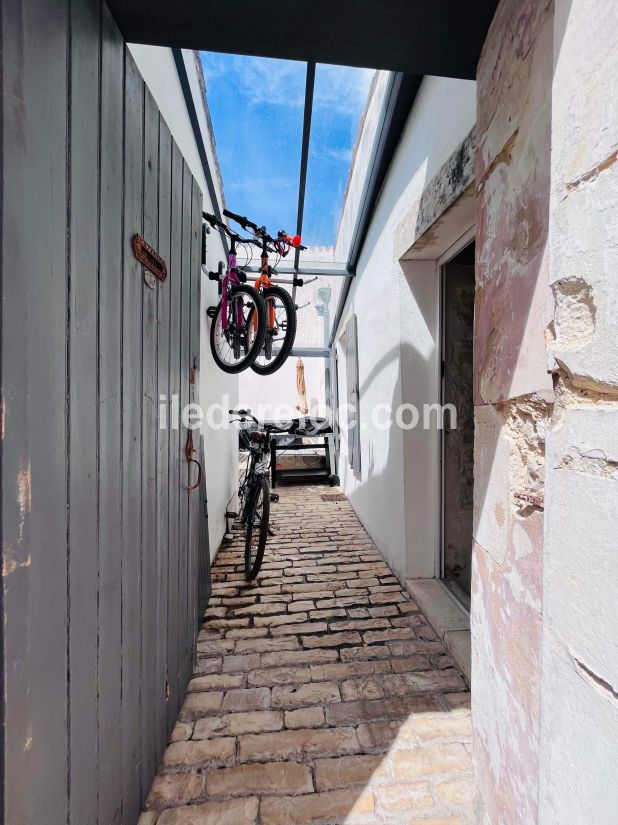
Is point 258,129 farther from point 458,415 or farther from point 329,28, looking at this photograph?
point 458,415

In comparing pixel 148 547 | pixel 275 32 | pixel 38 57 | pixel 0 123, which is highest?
pixel 275 32

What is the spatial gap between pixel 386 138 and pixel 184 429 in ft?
7.68

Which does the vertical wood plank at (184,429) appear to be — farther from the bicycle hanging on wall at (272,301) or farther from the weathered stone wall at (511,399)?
the weathered stone wall at (511,399)

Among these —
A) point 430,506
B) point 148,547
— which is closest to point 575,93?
point 148,547

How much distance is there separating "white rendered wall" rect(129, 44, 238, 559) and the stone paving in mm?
842

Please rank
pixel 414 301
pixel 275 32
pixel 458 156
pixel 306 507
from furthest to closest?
pixel 306 507, pixel 414 301, pixel 458 156, pixel 275 32

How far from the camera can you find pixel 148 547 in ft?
3.63

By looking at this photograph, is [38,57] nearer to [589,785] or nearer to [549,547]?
[549,547]

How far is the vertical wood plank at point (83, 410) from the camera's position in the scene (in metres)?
0.72

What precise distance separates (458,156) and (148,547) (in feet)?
6.73

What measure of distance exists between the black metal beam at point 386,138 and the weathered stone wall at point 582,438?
71.3 inches

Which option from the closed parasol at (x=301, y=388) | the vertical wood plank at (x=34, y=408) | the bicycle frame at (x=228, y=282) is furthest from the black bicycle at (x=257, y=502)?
the closed parasol at (x=301, y=388)

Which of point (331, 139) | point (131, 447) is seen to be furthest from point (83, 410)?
point (331, 139)

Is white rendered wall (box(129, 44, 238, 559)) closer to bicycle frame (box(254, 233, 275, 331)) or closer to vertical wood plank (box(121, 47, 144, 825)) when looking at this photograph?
bicycle frame (box(254, 233, 275, 331))
